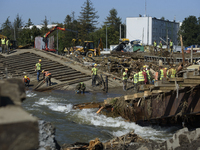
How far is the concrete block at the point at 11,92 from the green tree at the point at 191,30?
2853 inches

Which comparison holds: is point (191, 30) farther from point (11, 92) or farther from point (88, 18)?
point (11, 92)

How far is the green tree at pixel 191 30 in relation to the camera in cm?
6948

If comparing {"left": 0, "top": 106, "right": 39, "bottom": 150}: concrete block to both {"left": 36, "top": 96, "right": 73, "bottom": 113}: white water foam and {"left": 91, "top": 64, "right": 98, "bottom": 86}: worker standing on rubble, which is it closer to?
{"left": 36, "top": 96, "right": 73, "bottom": 113}: white water foam

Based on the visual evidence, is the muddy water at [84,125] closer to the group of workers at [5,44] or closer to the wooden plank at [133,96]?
the wooden plank at [133,96]

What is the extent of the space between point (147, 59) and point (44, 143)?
26.7 meters

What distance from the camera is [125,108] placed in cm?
1051

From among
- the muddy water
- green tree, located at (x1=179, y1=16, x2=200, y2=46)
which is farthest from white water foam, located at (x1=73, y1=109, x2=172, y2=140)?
green tree, located at (x1=179, y1=16, x2=200, y2=46)

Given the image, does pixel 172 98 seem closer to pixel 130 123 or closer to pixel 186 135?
pixel 130 123

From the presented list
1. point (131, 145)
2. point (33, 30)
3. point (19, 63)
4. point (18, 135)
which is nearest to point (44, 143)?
point (131, 145)

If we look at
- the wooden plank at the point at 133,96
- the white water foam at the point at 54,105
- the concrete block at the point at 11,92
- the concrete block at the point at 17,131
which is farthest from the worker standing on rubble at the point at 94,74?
the concrete block at the point at 17,131

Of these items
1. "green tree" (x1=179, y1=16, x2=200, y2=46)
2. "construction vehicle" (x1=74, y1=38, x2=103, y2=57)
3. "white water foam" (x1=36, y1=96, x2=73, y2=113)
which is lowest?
"white water foam" (x1=36, y1=96, x2=73, y2=113)

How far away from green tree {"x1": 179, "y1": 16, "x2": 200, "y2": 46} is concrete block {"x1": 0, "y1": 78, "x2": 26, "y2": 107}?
7246 cm

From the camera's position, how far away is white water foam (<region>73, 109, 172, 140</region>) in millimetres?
9369

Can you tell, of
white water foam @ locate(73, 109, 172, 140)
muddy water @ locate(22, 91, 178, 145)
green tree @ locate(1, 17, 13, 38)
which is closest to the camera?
muddy water @ locate(22, 91, 178, 145)
